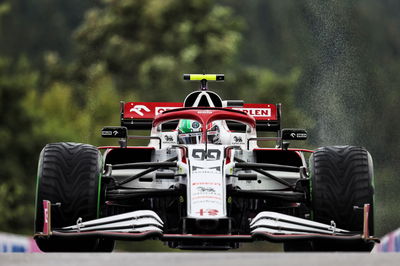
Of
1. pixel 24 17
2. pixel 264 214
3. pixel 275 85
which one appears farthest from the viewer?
pixel 24 17

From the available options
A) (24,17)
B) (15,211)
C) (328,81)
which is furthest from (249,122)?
(24,17)

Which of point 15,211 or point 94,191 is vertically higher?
point 15,211

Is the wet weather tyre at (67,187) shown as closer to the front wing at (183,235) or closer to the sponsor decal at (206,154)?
the front wing at (183,235)

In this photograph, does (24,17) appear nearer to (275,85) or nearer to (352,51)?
(275,85)

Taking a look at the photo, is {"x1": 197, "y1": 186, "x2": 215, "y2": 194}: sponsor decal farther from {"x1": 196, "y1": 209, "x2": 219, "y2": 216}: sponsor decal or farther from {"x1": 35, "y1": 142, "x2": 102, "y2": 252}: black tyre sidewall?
{"x1": 35, "y1": 142, "x2": 102, "y2": 252}: black tyre sidewall

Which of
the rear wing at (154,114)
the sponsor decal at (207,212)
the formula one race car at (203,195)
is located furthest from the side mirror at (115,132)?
the rear wing at (154,114)

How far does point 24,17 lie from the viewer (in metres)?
139

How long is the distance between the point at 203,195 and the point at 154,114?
4901 mm

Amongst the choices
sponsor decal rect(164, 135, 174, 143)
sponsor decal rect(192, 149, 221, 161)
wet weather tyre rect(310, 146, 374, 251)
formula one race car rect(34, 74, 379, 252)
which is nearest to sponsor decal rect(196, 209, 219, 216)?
formula one race car rect(34, 74, 379, 252)

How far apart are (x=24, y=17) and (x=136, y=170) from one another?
125930mm

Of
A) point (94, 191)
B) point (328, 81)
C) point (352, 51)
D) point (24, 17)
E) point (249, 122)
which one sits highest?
point (24, 17)

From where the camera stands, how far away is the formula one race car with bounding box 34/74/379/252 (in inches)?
516
